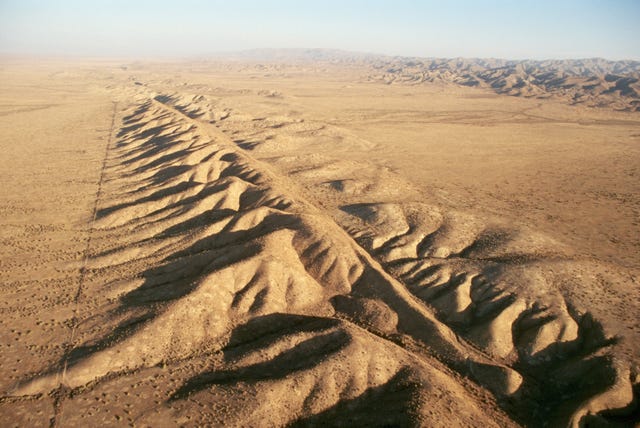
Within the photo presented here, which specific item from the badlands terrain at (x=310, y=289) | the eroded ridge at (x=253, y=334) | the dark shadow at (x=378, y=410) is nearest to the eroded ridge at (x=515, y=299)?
the badlands terrain at (x=310, y=289)

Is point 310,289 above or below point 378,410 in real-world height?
above

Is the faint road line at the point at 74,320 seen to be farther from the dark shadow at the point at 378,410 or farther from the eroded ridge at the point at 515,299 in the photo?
the eroded ridge at the point at 515,299

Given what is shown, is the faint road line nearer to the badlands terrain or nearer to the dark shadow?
the badlands terrain

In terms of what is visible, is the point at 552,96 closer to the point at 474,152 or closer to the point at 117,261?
the point at 474,152

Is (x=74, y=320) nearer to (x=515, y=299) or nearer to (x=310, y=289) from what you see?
(x=310, y=289)

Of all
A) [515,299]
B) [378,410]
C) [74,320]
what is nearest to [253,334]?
[378,410]

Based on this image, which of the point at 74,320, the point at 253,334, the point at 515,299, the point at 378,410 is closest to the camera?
the point at 378,410

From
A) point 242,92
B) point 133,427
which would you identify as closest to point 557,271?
point 133,427

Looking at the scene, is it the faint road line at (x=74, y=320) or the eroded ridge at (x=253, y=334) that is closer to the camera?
the faint road line at (x=74, y=320)
